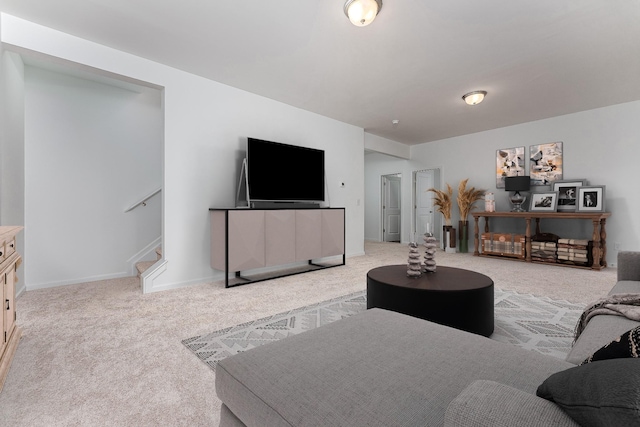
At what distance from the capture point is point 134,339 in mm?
2125

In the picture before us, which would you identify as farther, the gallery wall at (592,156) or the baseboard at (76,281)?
the gallery wall at (592,156)

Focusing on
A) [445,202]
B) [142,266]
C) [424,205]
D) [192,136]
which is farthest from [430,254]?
[424,205]

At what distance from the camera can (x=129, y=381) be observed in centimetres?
162

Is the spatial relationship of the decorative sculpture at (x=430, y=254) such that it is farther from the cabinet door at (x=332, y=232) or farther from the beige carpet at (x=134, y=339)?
the cabinet door at (x=332, y=232)

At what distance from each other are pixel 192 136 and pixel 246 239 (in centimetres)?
140

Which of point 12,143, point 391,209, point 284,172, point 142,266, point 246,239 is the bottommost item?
point 142,266

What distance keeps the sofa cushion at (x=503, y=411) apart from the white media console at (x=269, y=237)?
3.18 m

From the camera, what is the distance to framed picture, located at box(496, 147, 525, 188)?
5.74 meters

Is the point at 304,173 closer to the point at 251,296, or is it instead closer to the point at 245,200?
the point at 245,200

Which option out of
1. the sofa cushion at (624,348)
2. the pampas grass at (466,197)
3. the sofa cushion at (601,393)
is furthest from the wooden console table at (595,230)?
the sofa cushion at (601,393)

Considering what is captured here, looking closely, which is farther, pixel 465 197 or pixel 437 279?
pixel 465 197

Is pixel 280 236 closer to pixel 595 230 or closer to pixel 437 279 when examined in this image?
pixel 437 279

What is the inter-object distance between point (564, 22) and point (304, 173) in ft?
10.5

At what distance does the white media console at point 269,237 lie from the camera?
3529mm
